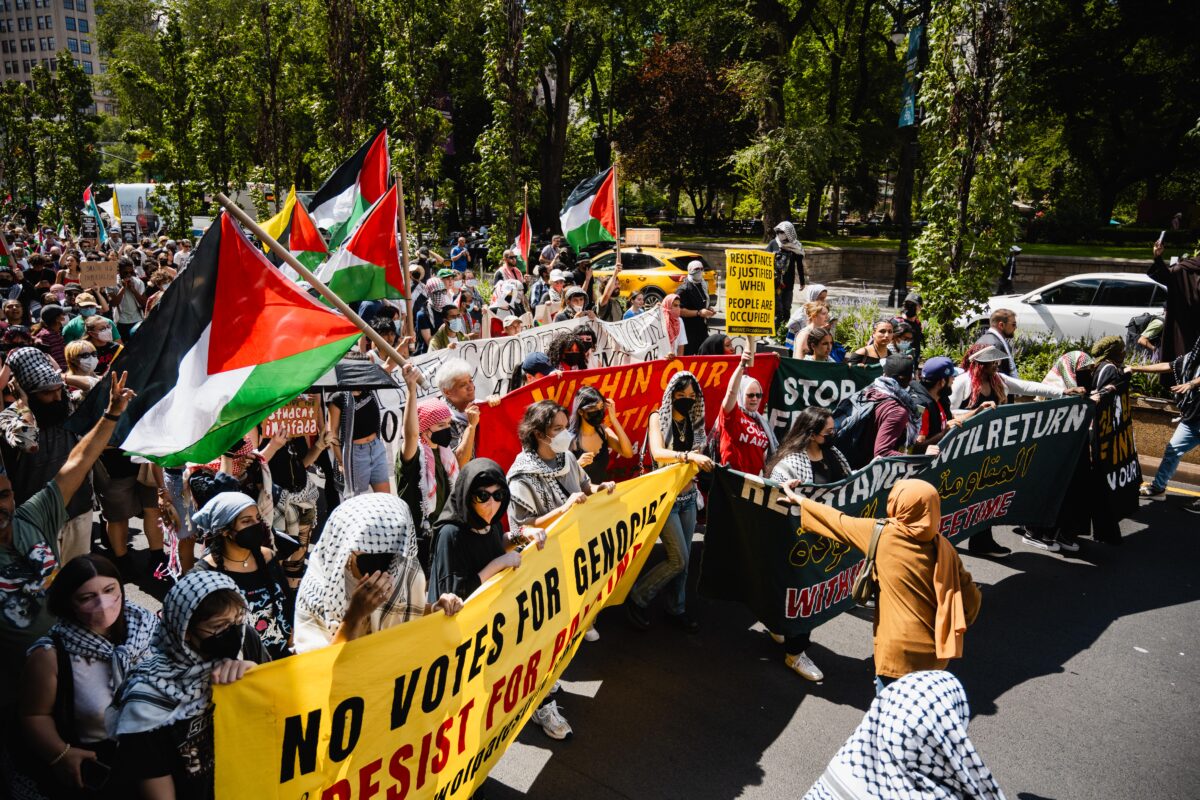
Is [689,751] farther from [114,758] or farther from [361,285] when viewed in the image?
[361,285]

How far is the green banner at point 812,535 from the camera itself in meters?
5.10

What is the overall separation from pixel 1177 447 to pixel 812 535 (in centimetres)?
545

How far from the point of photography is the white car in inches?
538

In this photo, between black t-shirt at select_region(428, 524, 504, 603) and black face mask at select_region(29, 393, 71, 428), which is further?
black face mask at select_region(29, 393, 71, 428)

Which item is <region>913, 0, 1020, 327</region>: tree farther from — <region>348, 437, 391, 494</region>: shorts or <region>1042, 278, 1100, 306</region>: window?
<region>348, 437, 391, 494</region>: shorts

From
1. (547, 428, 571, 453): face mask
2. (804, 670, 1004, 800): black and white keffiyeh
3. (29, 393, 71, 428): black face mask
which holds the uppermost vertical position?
(29, 393, 71, 428): black face mask

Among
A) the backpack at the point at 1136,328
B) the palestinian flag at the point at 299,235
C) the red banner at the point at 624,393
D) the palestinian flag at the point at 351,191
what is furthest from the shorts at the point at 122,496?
the backpack at the point at 1136,328

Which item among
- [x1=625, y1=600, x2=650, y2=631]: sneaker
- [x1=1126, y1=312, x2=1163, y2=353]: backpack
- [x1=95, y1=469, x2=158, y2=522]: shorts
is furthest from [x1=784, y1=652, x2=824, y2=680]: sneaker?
[x1=1126, y1=312, x2=1163, y2=353]: backpack

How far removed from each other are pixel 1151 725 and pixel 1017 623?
1204mm

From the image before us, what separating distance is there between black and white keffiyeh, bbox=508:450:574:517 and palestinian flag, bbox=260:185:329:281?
375 cm

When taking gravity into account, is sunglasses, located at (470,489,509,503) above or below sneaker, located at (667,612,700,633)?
above

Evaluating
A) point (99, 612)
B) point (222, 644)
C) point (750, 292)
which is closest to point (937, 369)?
point (750, 292)

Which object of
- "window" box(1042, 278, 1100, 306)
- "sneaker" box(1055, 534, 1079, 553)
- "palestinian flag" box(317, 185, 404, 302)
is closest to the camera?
"palestinian flag" box(317, 185, 404, 302)

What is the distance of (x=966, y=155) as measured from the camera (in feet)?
37.0
